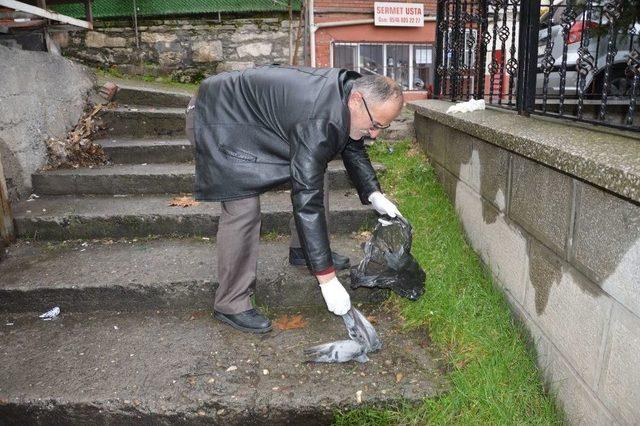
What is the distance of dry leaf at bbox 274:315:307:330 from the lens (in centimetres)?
308

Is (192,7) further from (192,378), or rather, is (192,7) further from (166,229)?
(192,378)

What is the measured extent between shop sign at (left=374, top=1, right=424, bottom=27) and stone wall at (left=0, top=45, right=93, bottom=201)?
7328 mm

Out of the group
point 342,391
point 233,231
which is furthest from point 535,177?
point 233,231

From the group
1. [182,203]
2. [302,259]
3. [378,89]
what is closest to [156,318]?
[302,259]

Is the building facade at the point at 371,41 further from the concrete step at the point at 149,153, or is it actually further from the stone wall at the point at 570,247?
the stone wall at the point at 570,247

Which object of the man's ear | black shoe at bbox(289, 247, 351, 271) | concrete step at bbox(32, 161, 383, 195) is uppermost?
the man's ear

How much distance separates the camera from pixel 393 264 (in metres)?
2.98

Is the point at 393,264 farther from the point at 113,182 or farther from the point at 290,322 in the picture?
the point at 113,182

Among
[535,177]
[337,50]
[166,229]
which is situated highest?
[337,50]

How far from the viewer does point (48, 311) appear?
3.25 meters

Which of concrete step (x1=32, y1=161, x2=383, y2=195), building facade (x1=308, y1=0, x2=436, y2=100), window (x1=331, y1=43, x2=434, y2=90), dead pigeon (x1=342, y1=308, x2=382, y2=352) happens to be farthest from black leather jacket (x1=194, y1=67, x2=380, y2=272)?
window (x1=331, y1=43, x2=434, y2=90)

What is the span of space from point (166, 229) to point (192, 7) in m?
5.96

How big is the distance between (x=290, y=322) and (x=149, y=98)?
3841mm

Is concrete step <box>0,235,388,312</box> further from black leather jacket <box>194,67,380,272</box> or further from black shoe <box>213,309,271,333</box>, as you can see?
black leather jacket <box>194,67,380,272</box>
